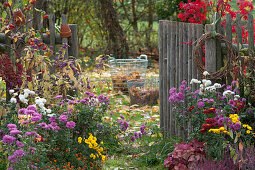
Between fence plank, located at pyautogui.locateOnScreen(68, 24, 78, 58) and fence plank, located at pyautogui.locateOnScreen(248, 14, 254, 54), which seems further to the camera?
fence plank, located at pyautogui.locateOnScreen(68, 24, 78, 58)

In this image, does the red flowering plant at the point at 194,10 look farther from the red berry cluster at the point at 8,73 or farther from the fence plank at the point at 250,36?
the red berry cluster at the point at 8,73

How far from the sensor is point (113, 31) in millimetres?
11156

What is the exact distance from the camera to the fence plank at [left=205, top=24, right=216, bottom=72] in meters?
4.16

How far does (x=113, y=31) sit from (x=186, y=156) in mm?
7872

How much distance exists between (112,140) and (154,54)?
26.6 feet

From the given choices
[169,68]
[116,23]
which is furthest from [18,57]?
[116,23]

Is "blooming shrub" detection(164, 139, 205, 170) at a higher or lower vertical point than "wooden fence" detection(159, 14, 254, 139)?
lower

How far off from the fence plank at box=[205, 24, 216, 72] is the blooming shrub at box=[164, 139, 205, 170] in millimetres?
891

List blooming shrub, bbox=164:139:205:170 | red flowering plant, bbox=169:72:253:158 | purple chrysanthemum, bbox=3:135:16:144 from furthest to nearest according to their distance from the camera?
blooming shrub, bbox=164:139:205:170 → red flowering plant, bbox=169:72:253:158 → purple chrysanthemum, bbox=3:135:16:144

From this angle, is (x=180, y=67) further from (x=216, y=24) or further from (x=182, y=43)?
(x=216, y=24)

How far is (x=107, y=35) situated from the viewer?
11.8 metres

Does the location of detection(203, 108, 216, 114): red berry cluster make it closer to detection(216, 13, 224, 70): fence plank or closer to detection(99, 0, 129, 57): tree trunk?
detection(216, 13, 224, 70): fence plank

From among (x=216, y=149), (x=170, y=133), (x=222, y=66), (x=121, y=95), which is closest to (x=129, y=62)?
(x=121, y=95)

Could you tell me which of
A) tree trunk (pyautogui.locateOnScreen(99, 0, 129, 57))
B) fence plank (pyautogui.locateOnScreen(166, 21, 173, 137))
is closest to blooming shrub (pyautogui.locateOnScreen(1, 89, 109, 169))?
fence plank (pyautogui.locateOnScreen(166, 21, 173, 137))
